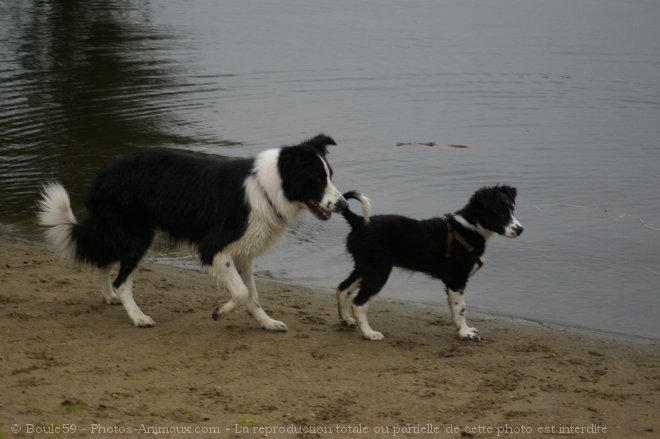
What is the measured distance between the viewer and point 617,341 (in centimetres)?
870

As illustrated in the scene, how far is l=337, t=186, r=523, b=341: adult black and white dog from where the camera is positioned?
828 cm

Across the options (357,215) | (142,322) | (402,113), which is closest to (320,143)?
(357,215)

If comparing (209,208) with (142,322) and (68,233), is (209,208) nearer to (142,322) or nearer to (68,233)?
(142,322)

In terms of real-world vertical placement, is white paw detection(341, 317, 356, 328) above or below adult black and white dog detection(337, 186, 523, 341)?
below

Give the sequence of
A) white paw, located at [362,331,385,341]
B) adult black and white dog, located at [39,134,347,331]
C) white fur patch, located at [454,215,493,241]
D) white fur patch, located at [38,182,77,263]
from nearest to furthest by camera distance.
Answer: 1. adult black and white dog, located at [39,134,347,331]
2. white paw, located at [362,331,385,341]
3. white fur patch, located at [454,215,493,241]
4. white fur patch, located at [38,182,77,263]

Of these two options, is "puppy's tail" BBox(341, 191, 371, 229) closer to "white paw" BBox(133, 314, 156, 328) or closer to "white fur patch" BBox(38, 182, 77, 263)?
"white paw" BBox(133, 314, 156, 328)

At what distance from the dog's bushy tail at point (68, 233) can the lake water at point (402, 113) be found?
229 cm

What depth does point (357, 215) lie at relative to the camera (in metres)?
8.38

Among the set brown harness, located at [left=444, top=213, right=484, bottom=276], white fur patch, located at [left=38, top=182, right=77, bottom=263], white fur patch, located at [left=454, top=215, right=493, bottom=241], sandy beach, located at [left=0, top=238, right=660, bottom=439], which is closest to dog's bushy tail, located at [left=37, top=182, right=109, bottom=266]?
white fur patch, located at [left=38, top=182, right=77, bottom=263]

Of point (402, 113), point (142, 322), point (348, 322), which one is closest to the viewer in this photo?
point (142, 322)

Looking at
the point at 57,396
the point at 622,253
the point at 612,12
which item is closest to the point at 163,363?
the point at 57,396

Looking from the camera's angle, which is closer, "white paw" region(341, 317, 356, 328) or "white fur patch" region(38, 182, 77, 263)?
"white paw" region(341, 317, 356, 328)

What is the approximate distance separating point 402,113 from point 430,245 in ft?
31.3

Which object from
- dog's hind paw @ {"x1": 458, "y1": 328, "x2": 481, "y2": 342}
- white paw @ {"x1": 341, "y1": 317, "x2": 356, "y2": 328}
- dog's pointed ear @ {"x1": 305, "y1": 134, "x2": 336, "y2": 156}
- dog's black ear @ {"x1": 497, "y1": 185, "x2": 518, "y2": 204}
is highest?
dog's pointed ear @ {"x1": 305, "y1": 134, "x2": 336, "y2": 156}
